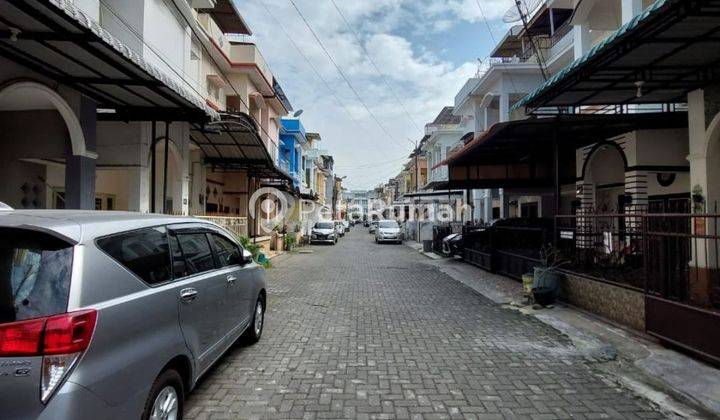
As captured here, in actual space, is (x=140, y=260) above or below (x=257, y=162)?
below

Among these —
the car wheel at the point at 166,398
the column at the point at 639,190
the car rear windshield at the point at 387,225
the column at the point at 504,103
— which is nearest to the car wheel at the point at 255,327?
the car wheel at the point at 166,398

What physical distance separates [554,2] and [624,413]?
51.8 feet

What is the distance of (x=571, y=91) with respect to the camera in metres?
8.97

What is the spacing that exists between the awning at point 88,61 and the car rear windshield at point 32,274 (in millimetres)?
2659

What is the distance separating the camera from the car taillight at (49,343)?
7.02 ft

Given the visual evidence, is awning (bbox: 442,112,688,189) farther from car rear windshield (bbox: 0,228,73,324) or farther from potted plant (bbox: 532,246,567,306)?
car rear windshield (bbox: 0,228,73,324)

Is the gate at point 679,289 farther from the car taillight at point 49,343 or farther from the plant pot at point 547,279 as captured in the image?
the car taillight at point 49,343

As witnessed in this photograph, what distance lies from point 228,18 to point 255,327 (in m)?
16.1

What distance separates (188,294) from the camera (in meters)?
3.50

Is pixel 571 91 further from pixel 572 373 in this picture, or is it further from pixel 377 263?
pixel 377 263

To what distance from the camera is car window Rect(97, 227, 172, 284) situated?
2.76m

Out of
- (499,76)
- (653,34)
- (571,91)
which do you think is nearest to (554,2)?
(499,76)

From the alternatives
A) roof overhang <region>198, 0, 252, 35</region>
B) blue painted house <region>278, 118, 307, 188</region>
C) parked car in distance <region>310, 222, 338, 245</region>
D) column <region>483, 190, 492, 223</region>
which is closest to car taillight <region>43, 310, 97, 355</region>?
roof overhang <region>198, 0, 252, 35</region>

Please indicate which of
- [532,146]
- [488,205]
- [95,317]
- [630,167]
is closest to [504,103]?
[488,205]
